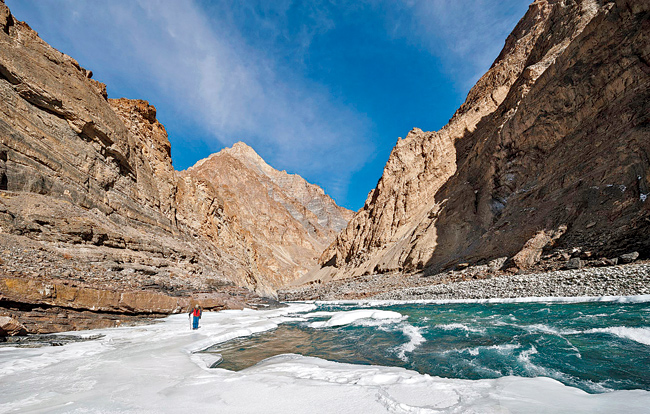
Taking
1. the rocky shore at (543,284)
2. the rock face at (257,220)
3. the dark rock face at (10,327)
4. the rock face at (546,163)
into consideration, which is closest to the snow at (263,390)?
the dark rock face at (10,327)

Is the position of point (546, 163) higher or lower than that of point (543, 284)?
higher

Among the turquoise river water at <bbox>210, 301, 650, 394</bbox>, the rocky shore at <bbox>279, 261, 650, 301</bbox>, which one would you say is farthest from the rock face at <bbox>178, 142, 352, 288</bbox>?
the turquoise river water at <bbox>210, 301, 650, 394</bbox>

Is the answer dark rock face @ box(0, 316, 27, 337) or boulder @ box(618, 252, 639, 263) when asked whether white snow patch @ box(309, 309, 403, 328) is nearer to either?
dark rock face @ box(0, 316, 27, 337)

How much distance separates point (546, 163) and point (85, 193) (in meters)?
37.6

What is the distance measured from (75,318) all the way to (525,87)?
153ft

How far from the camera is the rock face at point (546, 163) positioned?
19391mm

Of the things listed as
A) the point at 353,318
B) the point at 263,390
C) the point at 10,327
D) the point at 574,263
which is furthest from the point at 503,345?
the point at 574,263

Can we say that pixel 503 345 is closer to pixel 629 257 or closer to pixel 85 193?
pixel 629 257

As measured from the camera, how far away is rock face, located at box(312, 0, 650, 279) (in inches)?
763

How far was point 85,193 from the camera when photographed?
17.5 m

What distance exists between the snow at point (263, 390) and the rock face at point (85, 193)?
22.0 ft

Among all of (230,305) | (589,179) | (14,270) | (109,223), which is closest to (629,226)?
(589,179)

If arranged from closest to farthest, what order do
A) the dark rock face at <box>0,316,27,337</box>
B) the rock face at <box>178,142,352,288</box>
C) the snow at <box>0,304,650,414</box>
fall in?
the snow at <box>0,304,650,414</box>
the dark rock face at <box>0,316,27,337</box>
the rock face at <box>178,142,352,288</box>

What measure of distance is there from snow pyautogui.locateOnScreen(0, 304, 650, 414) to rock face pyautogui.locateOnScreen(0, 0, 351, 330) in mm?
6717
